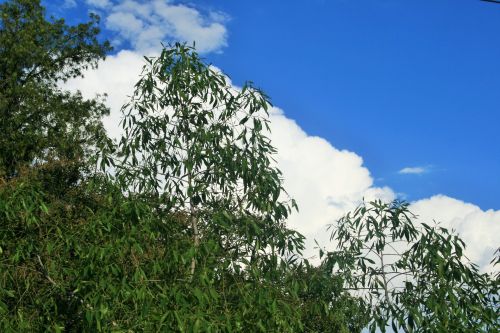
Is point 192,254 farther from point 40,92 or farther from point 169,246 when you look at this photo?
point 40,92

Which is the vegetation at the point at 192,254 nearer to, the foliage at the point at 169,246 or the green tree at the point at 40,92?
the foliage at the point at 169,246

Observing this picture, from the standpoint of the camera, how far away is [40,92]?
869 inches

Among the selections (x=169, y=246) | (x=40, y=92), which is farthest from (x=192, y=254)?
(x=40, y=92)

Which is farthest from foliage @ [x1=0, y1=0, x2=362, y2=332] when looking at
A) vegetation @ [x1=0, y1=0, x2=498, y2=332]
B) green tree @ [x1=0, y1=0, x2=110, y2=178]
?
green tree @ [x1=0, y1=0, x2=110, y2=178]

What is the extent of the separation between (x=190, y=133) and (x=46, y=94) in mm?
15348

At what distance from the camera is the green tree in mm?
21234

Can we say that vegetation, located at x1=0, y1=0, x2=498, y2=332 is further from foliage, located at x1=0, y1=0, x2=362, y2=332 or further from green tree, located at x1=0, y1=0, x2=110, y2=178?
green tree, located at x1=0, y1=0, x2=110, y2=178

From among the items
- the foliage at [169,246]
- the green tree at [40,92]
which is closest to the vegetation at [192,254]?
the foliage at [169,246]

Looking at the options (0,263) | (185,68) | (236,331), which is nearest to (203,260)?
(236,331)

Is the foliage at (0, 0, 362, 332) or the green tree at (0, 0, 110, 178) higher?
the green tree at (0, 0, 110, 178)

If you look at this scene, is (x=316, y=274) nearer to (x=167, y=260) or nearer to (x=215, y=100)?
(x=167, y=260)

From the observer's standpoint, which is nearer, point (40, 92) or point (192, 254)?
point (192, 254)

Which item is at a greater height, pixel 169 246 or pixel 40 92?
pixel 40 92

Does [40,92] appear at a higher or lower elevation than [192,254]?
higher
